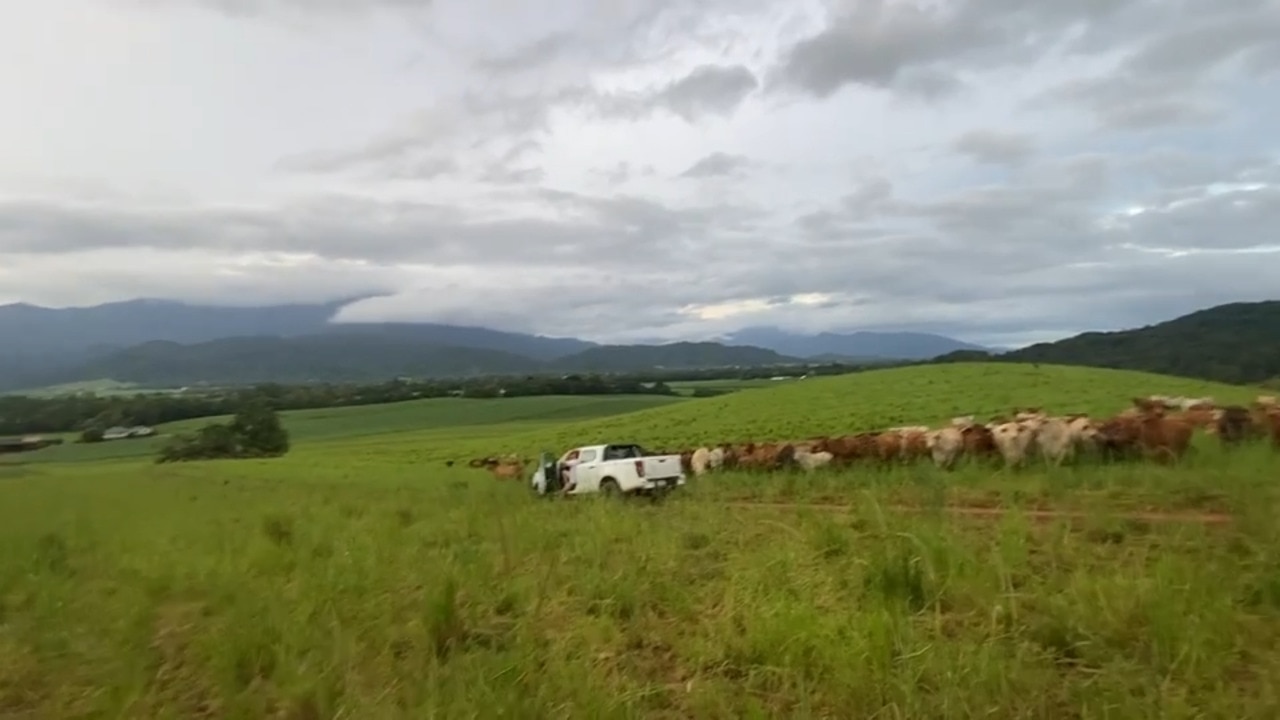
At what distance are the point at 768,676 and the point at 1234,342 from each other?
2906 inches

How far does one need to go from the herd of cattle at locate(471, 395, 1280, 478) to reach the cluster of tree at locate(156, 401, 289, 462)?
26.1 m

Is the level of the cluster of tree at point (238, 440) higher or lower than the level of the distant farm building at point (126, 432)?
lower

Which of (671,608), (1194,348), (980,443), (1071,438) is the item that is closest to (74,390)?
(980,443)

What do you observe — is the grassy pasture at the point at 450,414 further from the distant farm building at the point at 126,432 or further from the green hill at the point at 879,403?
the distant farm building at the point at 126,432

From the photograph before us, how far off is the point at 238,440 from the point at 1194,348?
63.0 m

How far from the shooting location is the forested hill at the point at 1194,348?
5884cm

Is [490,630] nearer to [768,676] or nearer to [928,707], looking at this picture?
[768,676]

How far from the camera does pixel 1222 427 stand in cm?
1834

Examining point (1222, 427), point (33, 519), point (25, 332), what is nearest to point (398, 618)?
point (33, 519)

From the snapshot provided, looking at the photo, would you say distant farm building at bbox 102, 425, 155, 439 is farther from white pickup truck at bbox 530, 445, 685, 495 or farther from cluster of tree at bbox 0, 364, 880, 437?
Answer: white pickup truck at bbox 530, 445, 685, 495

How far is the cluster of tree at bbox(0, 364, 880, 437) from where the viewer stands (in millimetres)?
24719

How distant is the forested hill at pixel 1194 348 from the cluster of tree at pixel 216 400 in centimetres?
3378

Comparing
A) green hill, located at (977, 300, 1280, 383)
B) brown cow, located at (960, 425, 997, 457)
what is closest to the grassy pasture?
green hill, located at (977, 300, 1280, 383)

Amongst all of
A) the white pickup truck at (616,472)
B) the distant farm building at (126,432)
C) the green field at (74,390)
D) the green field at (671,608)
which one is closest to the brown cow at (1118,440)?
the green field at (671,608)
